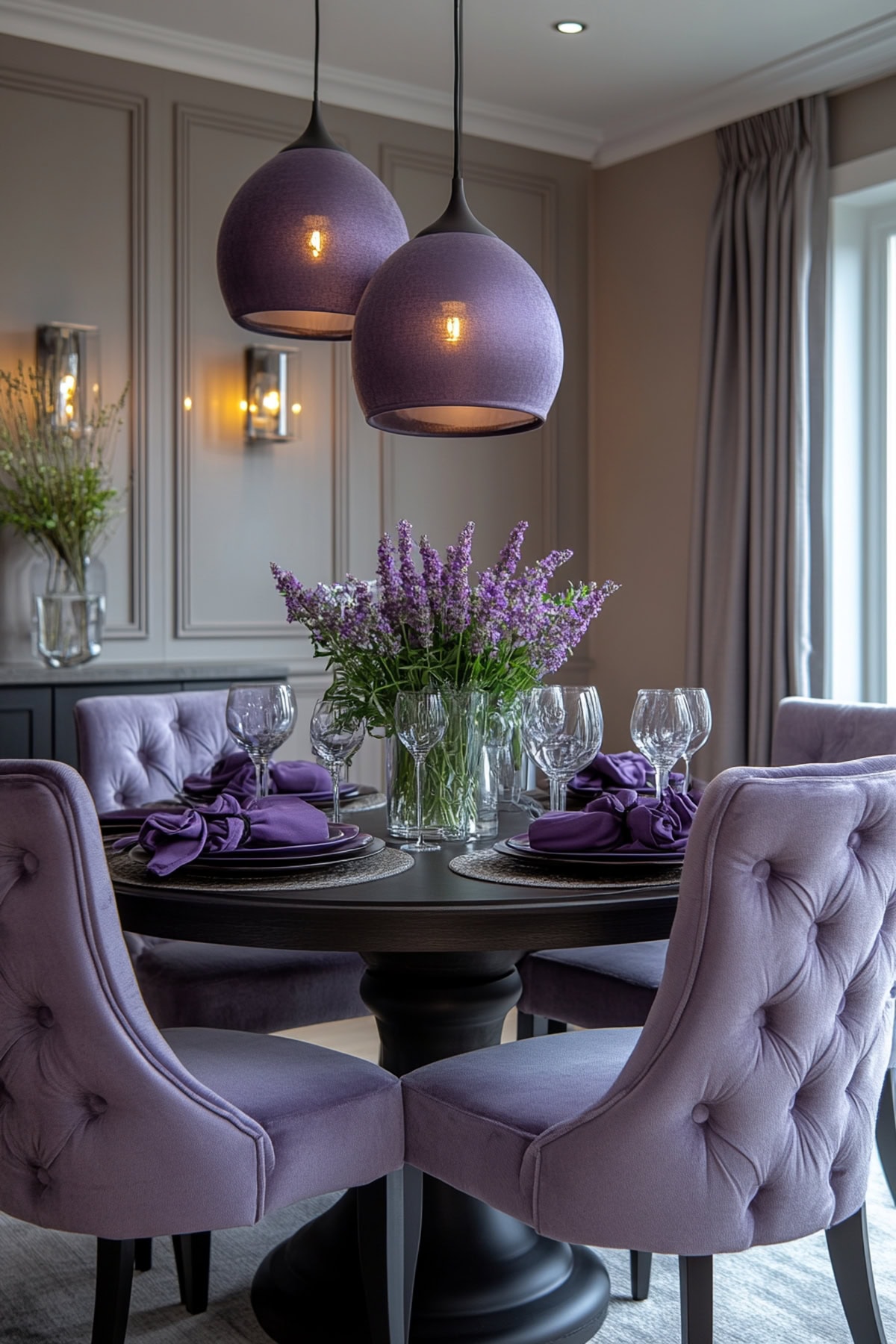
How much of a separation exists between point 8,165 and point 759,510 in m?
2.49

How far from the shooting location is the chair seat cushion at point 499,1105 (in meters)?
1.58

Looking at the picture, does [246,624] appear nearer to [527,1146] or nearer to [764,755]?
[764,755]

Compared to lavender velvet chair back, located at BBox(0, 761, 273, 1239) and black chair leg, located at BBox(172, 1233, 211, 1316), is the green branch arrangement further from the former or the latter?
lavender velvet chair back, located at BBox(0, 761, 273, 1239)

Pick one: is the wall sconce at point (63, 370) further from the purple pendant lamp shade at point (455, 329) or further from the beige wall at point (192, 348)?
the purple pendant lamp shade at point (455, 329)

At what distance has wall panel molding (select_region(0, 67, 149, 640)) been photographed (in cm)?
407

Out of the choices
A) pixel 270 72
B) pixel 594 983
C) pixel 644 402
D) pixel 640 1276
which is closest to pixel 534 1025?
pixel 594 983

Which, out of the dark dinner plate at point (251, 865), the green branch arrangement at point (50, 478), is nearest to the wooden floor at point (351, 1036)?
the green branch arrangement at point (50, 478)

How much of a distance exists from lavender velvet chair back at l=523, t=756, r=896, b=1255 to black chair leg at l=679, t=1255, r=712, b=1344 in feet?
0.31

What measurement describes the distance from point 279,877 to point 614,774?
2.67 ft

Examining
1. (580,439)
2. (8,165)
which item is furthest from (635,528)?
(8,165)

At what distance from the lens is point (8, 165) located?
3.86 m

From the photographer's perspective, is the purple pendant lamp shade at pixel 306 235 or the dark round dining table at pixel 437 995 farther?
the purple pendant lamp shade at pixel 306 235

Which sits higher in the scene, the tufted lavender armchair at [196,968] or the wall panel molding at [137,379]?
the wall panel molding at [137,379]

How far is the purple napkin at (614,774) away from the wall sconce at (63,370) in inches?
85.8
